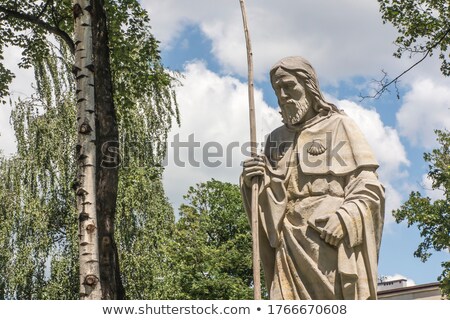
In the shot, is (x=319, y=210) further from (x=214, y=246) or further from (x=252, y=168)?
(x=214, y=246)

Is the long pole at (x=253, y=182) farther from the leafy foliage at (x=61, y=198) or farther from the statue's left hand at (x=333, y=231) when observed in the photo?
the leafy foliage at (x=61, y=198)

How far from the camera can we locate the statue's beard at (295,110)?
6.86m

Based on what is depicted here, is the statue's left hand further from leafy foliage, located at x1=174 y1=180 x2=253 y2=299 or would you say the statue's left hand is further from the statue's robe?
leafy foliage, located at x1=174 y1=180 x2=253 y2=299

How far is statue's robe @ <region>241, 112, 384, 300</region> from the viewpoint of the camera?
6203 millimetres

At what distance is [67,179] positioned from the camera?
73.2 ft

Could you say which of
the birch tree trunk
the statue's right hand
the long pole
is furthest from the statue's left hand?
the birch tree trunk

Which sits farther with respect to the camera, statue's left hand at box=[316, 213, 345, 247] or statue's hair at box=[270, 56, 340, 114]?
statue's hair at box=[270, 56, 340, 114]

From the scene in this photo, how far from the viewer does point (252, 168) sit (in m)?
6.62

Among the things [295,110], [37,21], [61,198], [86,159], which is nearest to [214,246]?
[61,198]

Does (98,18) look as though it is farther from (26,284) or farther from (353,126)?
(26,284)

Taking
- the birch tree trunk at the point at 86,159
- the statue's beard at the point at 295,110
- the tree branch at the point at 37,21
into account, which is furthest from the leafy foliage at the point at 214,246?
the statue's beard at the point at 295,110

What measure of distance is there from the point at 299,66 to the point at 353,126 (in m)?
0.73

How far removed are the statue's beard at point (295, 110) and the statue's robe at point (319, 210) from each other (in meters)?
0.08

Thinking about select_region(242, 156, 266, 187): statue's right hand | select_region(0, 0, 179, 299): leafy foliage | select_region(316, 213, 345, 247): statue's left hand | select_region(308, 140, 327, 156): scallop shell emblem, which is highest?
select_region(0, 0, 179, 299): leafy foliage
